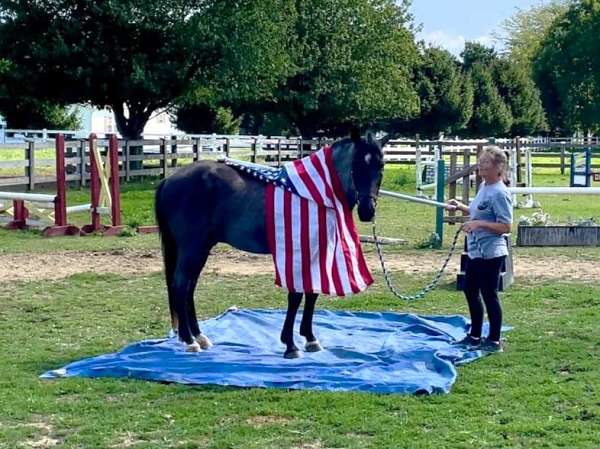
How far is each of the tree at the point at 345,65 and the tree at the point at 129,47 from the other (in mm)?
7381

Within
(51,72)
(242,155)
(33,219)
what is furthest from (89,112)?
(33,219)

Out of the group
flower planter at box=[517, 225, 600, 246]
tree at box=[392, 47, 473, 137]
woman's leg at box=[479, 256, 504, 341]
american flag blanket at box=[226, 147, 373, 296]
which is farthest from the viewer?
tree at box=[392, 47, 473, 137]

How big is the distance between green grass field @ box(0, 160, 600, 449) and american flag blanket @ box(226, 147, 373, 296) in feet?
3.88

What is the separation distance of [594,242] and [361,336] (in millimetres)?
7582

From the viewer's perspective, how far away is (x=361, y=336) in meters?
8.52

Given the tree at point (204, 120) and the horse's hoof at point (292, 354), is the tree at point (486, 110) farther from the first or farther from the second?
the horse's hoof at point (292, 354)

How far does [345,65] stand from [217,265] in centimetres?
2803

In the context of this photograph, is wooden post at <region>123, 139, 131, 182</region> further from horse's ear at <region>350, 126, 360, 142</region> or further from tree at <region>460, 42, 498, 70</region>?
tree at <region>460, 42, 498, 70</region>

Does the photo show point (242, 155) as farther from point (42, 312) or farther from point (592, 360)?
point (592, 360)

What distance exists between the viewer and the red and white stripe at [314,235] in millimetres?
7629

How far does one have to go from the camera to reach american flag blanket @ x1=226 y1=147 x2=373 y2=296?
763 centimetres

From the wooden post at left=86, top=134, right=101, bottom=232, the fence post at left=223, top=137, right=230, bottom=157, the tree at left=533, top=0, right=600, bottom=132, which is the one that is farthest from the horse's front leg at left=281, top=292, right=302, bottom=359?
the tree at left=533, top=0, right=600, bottom=132

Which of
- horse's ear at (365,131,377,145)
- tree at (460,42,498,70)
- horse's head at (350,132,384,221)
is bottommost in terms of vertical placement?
horse's head at (350,132,384,221)

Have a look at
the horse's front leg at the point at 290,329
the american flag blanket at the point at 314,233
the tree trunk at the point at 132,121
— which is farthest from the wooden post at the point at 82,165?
the horse's front leg at the point at 290,329
